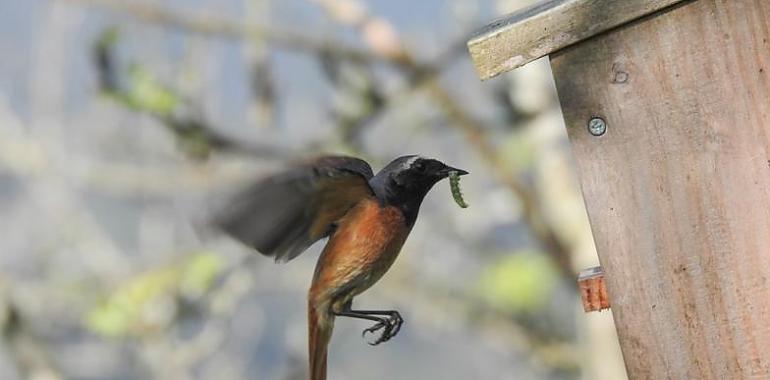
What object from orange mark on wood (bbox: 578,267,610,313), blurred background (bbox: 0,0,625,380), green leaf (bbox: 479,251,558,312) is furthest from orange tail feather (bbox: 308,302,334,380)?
green leaf (bbox: 479,251,558,312)

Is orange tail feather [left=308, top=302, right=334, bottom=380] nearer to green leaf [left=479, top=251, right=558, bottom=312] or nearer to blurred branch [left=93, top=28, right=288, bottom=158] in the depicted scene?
blurred branch [left=93, top=28, right=288, bottom=158]

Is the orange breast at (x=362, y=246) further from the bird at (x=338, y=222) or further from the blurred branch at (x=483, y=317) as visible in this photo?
the blurred branch at (x=483, y=317)

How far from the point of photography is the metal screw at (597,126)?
224 centimetres

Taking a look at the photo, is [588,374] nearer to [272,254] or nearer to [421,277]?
[421,277]

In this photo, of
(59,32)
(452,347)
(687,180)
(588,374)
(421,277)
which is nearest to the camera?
(687,180)

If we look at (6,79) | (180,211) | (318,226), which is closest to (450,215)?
(180,211)

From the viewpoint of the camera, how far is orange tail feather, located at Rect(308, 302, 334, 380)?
2791 mm

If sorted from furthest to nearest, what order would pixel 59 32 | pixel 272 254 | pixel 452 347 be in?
pixel 452 347
pixel 59 32
pixel 272 254

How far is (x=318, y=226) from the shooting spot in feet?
8.86

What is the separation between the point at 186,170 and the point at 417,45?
149 cm

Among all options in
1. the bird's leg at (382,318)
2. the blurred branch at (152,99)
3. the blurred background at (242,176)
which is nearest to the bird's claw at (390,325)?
the bird's leg at (382,318)

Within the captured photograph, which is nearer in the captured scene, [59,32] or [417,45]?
[59,32]

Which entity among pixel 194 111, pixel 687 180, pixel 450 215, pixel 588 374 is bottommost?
pixel 687 180

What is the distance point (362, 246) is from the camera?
271 cm
